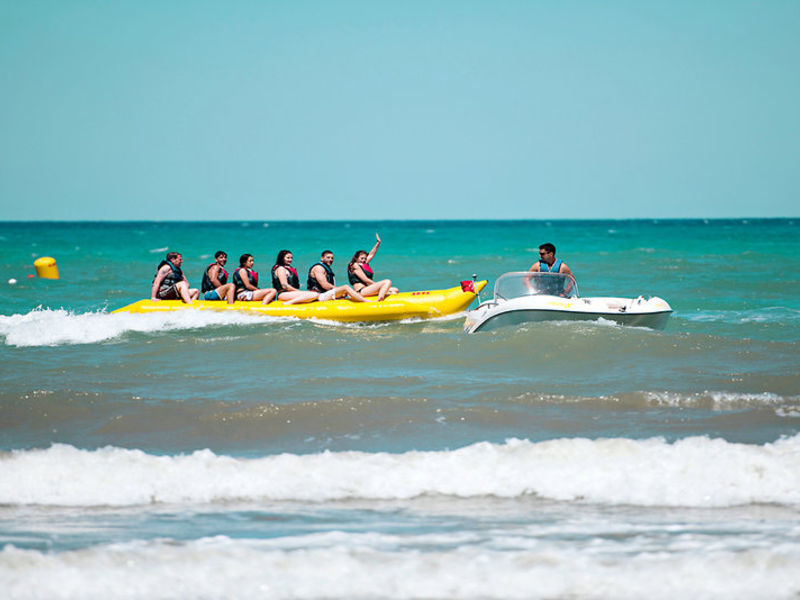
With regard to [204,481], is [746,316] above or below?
above

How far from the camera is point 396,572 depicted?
372 cm

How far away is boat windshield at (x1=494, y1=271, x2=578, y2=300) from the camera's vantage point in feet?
33.3

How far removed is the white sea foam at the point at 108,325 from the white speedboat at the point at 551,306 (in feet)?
10.4

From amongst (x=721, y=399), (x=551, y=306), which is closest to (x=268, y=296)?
(x=551, y=306)

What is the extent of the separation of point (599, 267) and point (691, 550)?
82.5 feet

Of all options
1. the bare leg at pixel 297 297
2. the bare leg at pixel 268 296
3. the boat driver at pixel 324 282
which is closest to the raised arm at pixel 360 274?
the boat driver at pixel 324 282

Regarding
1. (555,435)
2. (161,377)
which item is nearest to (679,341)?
(555,435)

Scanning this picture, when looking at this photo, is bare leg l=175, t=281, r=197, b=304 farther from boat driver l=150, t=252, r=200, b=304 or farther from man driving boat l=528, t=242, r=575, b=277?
man driving boat l=528, t=242, r=575, b=277

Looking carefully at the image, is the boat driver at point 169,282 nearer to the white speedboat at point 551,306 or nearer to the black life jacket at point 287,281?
the black life jacket at point 287,281

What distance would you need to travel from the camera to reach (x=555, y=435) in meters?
6.00

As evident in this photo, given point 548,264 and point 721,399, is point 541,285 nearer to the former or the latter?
point 548,264

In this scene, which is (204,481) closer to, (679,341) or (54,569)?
(54,569)

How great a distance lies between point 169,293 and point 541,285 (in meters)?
5.42

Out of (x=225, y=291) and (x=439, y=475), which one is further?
(x=225, y=291)
